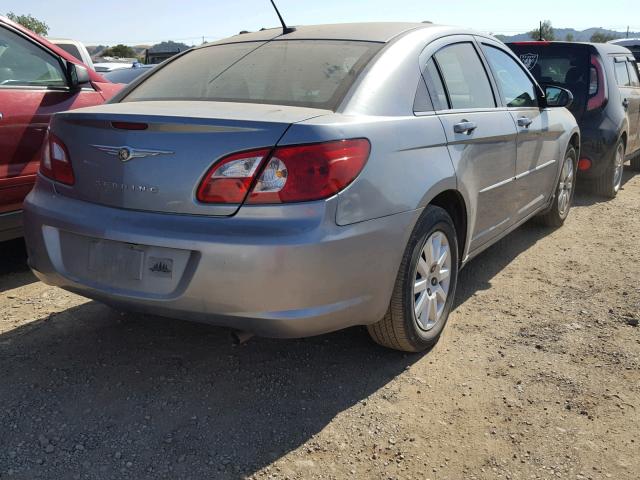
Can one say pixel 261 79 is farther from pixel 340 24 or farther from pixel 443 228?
pixel 443 228

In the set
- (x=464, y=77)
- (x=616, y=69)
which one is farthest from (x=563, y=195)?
(x=616, y=69)

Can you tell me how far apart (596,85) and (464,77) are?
3867 millimetres

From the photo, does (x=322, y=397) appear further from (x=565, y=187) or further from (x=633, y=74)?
(x=633, y=74)

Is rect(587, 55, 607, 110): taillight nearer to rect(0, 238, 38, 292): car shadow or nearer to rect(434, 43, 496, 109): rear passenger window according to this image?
rect(434, 43, 496, 109): rear passenger window

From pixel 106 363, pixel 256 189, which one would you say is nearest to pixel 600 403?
pixel 256 189

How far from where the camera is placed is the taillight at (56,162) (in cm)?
288

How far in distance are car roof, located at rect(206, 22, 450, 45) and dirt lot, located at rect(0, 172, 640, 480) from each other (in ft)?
5.13

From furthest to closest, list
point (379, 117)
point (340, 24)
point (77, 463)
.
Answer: point (340, 24)
point (379, 117)
point (77, 463)

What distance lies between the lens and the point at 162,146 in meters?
2.56

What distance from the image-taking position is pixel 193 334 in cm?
346

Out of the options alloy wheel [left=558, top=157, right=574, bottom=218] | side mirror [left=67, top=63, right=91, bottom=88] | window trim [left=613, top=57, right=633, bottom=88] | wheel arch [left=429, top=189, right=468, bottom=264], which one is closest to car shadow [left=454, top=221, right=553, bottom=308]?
alloy wheel [left=558, top=157, right=574, bottom=218]

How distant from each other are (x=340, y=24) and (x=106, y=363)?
223 centimetres

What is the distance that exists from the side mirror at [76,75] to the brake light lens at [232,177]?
260 cm

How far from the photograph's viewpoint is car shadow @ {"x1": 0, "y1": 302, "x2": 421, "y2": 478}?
2.44 m
